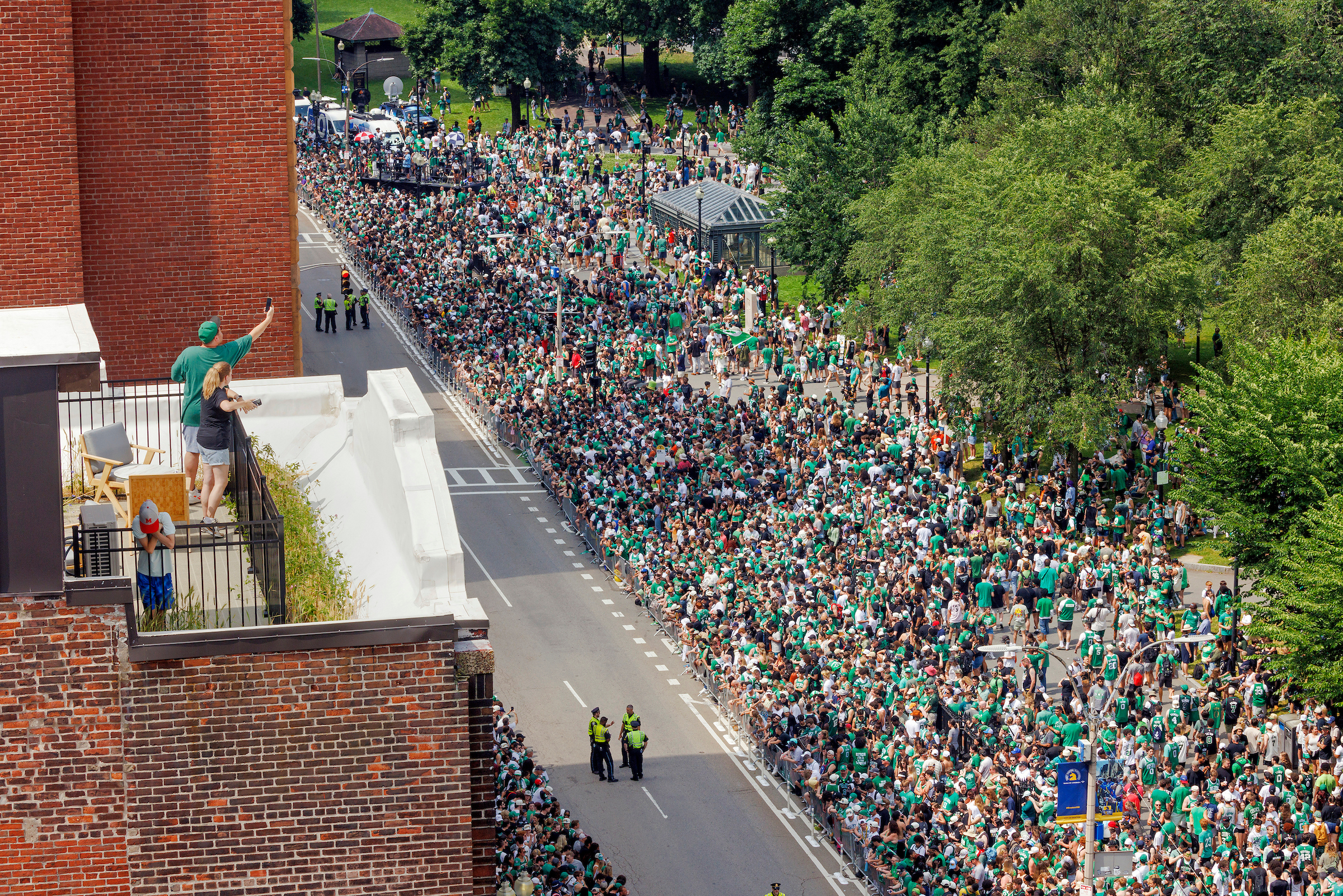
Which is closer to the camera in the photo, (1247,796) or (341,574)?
(341,574)

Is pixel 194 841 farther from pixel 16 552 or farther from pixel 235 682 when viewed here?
pixel 16 552

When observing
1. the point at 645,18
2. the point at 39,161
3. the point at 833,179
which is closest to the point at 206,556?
the point at 39,161

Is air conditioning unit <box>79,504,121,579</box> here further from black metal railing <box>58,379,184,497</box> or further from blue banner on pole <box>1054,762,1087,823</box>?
blue banner on pole <box>1054,762,1087,823</box>

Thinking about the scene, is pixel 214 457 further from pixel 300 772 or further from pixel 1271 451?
pixel 1271 451

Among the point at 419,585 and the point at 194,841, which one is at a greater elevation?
the point at 419,585

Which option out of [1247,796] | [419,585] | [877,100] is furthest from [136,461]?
[877,100]
